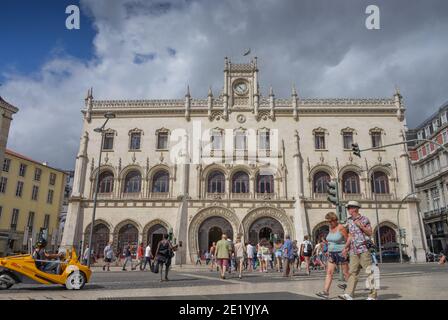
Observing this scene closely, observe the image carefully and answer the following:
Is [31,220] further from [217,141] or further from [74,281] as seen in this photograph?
[74,281]

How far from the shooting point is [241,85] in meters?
35.9

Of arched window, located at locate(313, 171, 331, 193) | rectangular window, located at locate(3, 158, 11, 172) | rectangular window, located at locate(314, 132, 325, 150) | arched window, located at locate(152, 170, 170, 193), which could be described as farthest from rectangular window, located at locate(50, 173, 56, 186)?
rectangular window, located at locate(314, 132, 325, 150)

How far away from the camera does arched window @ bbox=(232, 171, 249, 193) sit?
33031 mm

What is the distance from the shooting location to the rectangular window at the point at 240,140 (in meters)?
33.8

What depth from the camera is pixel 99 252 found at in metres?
32.1

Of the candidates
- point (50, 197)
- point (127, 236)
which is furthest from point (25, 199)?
point (127, 236)

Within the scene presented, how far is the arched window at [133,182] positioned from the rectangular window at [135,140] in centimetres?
244

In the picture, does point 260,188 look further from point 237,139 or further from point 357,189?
point 357,189

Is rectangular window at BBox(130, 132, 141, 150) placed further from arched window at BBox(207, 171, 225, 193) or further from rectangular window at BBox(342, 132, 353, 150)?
rectangular window at BBox(342, 132, 353, 150)

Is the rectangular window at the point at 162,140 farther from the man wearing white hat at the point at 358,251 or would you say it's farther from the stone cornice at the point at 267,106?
the man wearing white hat at the point at 358,251

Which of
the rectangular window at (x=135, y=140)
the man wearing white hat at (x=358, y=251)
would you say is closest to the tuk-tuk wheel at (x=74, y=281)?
the man wearing white hat at (x=358, y=251)

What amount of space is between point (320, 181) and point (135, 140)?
1855 cm

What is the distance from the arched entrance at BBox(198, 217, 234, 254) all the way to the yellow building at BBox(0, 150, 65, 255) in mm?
16357

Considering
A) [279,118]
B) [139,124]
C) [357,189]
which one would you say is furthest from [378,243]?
[139,124]
